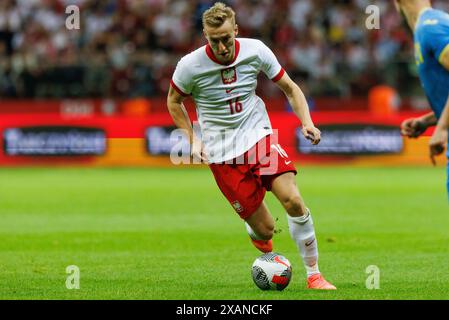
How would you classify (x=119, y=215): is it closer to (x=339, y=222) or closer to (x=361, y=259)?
(x=339, y=222)

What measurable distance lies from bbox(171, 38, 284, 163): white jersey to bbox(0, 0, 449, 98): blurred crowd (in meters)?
17.5

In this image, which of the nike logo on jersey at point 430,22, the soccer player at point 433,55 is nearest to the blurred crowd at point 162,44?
the soccer player at point 433,55

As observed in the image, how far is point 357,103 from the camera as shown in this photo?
27.0 meters

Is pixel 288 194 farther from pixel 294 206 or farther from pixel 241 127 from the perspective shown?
pixel 241 127

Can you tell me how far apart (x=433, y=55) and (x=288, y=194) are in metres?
2.27

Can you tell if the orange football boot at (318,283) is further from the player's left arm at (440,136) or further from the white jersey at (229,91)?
the player's left arm at (440,136)

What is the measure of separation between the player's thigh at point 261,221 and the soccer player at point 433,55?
8.04 feet

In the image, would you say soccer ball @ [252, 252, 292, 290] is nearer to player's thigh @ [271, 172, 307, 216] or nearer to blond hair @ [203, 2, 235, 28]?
player's thigh @ [271, 172, 307, 216]

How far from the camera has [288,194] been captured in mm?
9180

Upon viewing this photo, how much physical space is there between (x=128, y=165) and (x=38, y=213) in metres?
9.65

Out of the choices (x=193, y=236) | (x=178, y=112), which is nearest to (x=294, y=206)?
(x=178, y=112)

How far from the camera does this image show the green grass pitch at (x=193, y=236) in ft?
31.5

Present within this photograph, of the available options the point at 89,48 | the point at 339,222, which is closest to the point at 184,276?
the point at 339,222

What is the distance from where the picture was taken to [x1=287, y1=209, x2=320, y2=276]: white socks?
9.32 m
